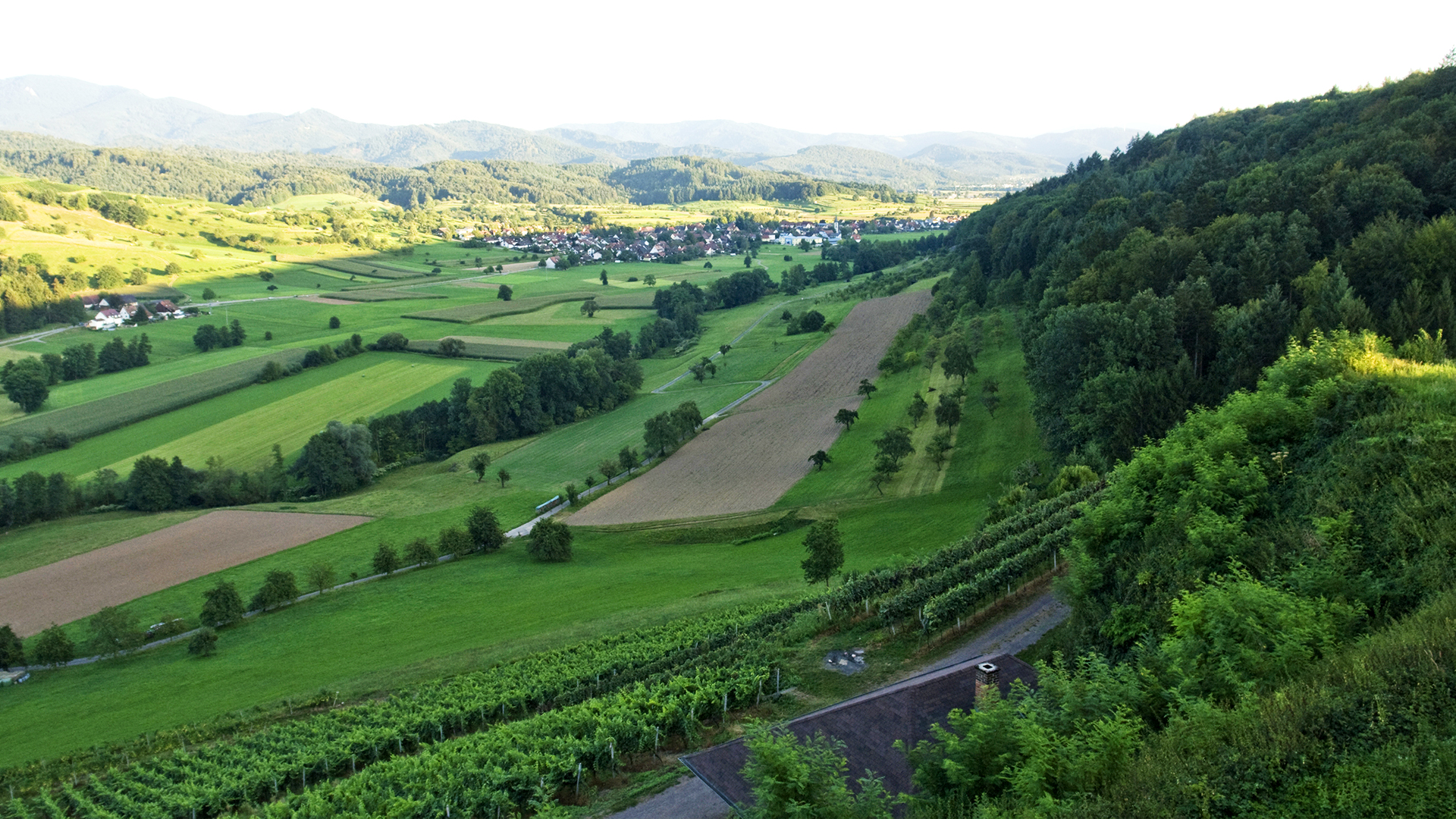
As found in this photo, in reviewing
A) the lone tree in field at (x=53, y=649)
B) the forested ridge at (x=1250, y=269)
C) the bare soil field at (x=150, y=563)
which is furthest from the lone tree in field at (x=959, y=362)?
the lone tree in field at (x=53, y=649)

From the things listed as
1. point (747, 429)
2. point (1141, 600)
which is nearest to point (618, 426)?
point (747, 429)

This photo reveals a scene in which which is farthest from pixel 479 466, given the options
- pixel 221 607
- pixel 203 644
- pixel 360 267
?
pixel 360 267

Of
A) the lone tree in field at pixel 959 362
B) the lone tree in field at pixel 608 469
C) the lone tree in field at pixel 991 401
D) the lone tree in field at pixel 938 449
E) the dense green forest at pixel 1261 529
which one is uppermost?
the dense green forest at pixel 1261 529

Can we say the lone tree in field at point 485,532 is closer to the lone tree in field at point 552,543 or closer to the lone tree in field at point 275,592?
the lone tree in field at point 552,543

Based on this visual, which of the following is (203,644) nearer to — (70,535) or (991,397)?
(70,535)

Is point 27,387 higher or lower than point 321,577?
higher

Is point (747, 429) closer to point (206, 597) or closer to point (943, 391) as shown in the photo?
point (943, 391)
